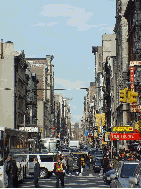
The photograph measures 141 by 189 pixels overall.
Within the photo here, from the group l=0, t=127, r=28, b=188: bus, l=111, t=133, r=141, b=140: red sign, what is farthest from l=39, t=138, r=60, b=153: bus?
l=0, t=127, r=28, b=188: bus

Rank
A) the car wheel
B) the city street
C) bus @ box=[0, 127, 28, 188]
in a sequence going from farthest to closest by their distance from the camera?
the car wheel < the city street < bus @ box=[0, 127, 28, 188]

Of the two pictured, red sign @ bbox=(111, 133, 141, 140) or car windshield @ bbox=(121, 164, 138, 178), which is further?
red sign @ bbox=(111, 133, 141, 140)

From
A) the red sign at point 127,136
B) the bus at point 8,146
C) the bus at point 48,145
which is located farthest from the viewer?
the bus at point 48,145

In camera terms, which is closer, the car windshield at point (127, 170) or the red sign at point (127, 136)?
the car windshield at point (127, 170)

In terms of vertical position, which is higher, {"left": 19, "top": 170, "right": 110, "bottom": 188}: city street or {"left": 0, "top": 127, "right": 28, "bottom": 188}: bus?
{"left": 0, "top": 127, "right": 28, "bottom": 188}: bus

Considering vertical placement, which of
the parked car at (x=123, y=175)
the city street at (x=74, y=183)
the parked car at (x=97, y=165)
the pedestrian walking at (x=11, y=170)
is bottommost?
the parked car at (x=97, y=165)

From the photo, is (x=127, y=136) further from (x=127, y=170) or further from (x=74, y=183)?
(x=127, y=170)

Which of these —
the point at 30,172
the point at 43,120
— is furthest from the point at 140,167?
the point at 43,120

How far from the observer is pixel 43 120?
501ft

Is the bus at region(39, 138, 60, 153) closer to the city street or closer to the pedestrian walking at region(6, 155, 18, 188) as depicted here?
the city street

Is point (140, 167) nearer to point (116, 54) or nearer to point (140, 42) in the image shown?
point (140, 42)

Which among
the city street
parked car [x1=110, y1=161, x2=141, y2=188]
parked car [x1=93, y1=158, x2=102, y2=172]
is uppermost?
parked car [x1=110, y1=161, x2=141, y2=188]

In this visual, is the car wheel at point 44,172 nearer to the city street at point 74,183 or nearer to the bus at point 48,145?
the city street at point 74,183

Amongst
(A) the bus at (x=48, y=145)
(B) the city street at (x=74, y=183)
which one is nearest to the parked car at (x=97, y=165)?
(B) the city street at (x=74, y=183)
